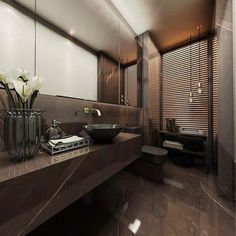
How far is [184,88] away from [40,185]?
120 inches

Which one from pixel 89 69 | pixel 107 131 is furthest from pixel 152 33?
pixel 107 131

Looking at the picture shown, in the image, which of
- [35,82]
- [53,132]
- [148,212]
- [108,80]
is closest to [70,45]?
[108,80]

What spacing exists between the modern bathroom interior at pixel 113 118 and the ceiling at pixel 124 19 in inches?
0.6

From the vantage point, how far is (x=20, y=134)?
28.2 inches

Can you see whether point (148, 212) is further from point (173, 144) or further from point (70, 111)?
point (173, 144)

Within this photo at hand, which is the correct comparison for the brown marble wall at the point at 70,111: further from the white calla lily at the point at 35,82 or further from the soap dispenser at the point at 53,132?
the white calla lily at the point at 35,82

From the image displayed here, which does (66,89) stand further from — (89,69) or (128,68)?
(128,68)

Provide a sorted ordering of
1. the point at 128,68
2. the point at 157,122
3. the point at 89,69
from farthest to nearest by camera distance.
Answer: the point at 157,122 → the point at 128,68 → the point at 89,69

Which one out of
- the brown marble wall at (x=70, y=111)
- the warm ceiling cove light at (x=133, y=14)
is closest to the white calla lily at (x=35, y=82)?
the brown marble wall at (x=70, y=111)

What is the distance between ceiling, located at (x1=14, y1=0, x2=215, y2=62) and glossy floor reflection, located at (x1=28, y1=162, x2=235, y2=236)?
6.24ft

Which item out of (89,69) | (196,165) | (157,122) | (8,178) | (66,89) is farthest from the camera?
(157,122)

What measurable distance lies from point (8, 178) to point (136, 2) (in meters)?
2.52

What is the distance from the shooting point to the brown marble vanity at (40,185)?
0.50 meters

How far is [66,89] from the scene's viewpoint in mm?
1375
